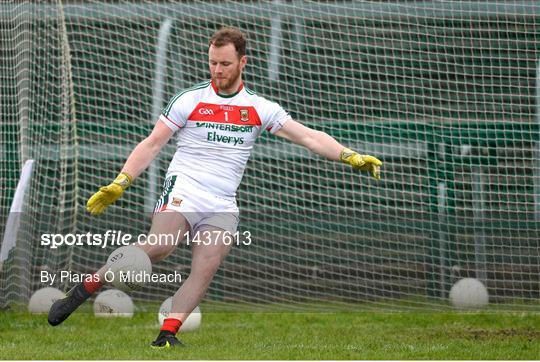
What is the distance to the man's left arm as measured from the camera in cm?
621

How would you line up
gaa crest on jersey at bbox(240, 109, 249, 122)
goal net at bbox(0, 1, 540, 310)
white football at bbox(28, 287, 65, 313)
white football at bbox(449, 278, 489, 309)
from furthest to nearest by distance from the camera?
goal net at bbox(0, 1, 540, 310) < white football at bbox(449, 278, 489, 309) < white football at bbox(28, 287, 65, 313) < gaa crest on jersey at bbox(240, 109, 249, 122)

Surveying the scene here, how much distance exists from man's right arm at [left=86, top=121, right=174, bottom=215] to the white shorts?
23 cm

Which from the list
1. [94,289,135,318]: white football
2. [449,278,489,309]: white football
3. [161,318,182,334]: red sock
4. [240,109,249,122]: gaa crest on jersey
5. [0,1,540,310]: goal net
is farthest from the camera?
[0,1,540,310]: goal net

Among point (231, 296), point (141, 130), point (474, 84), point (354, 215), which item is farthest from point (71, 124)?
point (474, 84)

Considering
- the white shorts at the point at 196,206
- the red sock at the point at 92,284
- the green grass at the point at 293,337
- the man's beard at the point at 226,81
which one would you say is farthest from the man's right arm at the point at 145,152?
Answer: the green grass at the point at 293,337

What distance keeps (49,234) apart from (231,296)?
5.70 feet

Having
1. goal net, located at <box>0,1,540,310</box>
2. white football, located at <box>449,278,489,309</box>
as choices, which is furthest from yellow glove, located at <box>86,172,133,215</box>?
white football, located at <box>449,278,489,309</box>

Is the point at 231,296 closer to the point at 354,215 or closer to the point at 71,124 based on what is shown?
the point at 354,215

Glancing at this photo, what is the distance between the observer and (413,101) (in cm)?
1044

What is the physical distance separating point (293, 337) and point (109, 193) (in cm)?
187

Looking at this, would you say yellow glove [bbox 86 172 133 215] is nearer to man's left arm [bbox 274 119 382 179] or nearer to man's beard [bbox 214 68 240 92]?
man's beard [bbox 214 68 240 92]

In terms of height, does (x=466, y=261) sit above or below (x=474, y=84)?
below

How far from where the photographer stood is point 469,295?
8.88 meters

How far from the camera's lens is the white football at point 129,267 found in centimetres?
595
